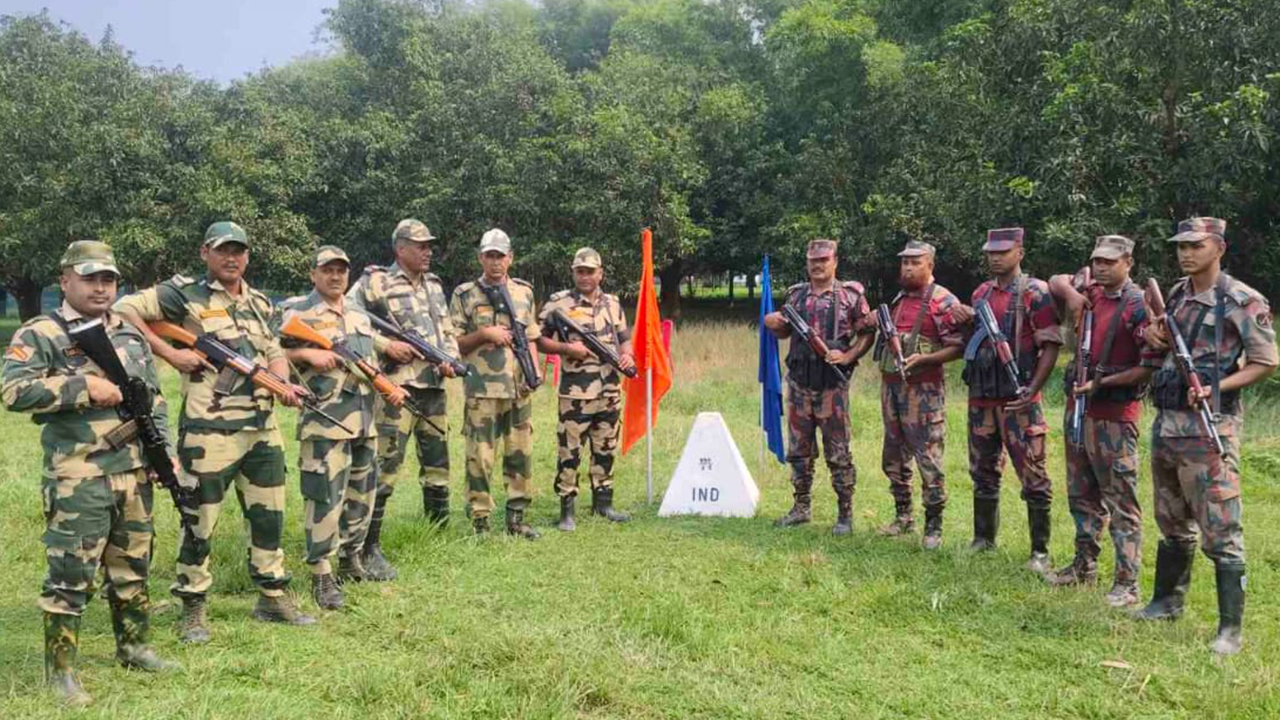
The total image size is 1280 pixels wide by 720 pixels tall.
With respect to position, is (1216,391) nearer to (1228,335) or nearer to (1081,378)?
(1228,335)

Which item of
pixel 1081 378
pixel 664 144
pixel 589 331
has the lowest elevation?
pixel 1081 378

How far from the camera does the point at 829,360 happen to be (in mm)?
6188

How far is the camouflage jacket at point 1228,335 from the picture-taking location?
419cm

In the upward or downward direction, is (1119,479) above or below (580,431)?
below

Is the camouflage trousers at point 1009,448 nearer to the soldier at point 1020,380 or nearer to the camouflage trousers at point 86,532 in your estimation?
the soldier at point 1020,380

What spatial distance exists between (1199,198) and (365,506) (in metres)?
11.8

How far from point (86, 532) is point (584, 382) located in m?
3.48

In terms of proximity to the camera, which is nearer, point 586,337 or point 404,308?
point 404,308

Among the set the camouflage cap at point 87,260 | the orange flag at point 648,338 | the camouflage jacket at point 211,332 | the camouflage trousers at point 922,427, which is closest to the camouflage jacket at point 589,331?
the orange flag at point 648,338

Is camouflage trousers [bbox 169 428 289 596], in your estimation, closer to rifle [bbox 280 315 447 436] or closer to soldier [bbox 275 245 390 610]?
soldier [bbox 275 245 390 610]

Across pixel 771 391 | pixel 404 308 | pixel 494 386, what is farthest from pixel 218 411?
pixel 771 391

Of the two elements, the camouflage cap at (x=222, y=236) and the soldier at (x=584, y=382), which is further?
the soldier at (x=584, y=382)

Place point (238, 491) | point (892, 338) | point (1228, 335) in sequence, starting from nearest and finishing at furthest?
point (1228, 335) < point (238, 491) < point (892, 338)

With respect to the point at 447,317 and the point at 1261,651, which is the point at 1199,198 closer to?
the point at 1261,651
